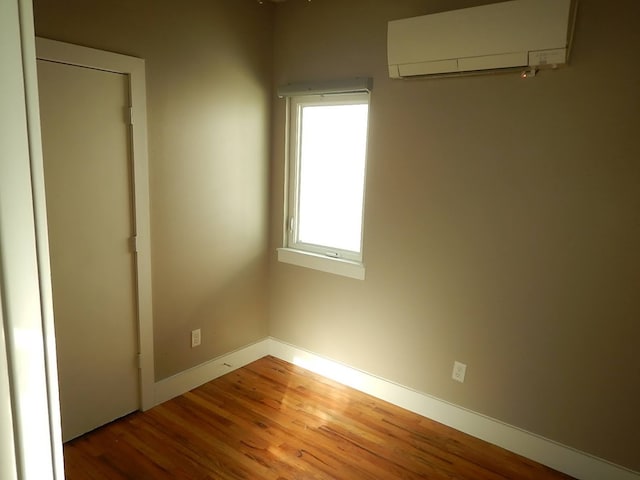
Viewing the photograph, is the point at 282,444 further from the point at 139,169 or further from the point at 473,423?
the point at 139,169

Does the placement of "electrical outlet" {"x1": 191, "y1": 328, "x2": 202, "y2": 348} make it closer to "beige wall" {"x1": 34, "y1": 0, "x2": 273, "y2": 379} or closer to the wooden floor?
"beige wall" {"x1": 34, "y1": 0, "x2": 273, "y2": 379}

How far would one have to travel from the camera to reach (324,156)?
3070 mm

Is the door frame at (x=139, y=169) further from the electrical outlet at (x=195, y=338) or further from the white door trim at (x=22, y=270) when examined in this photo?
the white door trim at (x=22, y=270)

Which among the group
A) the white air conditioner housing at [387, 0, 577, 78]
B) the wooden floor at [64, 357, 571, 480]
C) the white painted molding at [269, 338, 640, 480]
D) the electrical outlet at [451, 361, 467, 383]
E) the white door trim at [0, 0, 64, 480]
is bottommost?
the wooden floor at [64, 357, 571, 480]

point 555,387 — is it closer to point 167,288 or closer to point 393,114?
point 393,114

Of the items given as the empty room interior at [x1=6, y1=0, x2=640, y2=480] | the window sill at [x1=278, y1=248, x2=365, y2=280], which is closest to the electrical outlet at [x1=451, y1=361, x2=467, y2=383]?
the empty room interior at [x1=6, y1=0, x2=640, y2=480]

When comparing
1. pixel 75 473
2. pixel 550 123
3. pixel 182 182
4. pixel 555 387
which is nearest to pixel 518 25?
pixel 550 123

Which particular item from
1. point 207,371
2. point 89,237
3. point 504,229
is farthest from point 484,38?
point 207,371

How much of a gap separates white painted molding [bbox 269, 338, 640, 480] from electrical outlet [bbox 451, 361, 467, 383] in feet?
0.58

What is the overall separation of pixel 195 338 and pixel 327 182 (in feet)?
4.59

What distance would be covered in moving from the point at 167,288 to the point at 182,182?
654mm

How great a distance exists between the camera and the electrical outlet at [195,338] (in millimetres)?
2869

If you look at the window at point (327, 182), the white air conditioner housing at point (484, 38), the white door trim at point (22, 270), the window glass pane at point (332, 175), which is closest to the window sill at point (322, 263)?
the window at point (327, 182)

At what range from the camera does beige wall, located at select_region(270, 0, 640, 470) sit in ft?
6.62
